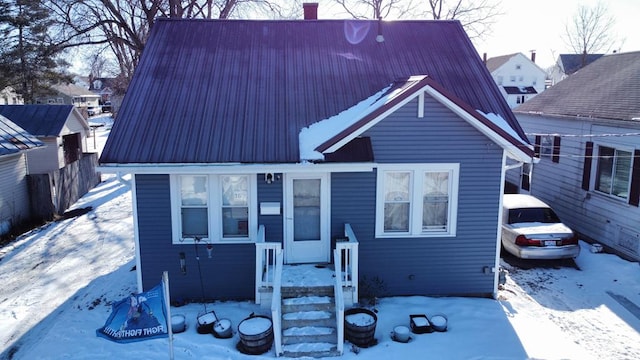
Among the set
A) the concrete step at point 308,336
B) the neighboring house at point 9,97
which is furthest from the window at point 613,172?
the neighboring house at point 9,97

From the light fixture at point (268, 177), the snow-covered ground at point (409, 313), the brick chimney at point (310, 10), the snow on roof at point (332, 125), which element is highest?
the brick chimney at point (310, 10)

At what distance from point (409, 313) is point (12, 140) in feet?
45.6

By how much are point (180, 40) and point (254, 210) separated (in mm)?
5292

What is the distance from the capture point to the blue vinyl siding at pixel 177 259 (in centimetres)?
921

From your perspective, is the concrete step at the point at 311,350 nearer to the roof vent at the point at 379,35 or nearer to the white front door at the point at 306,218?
the white front door at the point at 306,218

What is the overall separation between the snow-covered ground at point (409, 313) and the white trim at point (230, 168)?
2727 mm

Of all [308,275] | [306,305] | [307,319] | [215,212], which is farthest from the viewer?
[215,212]

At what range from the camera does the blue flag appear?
19.9 ft

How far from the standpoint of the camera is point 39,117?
21609 millimetres

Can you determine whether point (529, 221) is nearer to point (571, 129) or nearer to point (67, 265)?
point (571, 129)

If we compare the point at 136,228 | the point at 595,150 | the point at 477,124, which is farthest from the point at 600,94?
the point at 136,228

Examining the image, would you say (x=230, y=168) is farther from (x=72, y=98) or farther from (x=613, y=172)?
(x=72, y=98)

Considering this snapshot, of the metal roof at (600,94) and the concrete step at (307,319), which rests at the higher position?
the metal roof at (600,94)

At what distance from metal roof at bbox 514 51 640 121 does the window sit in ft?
3.29
